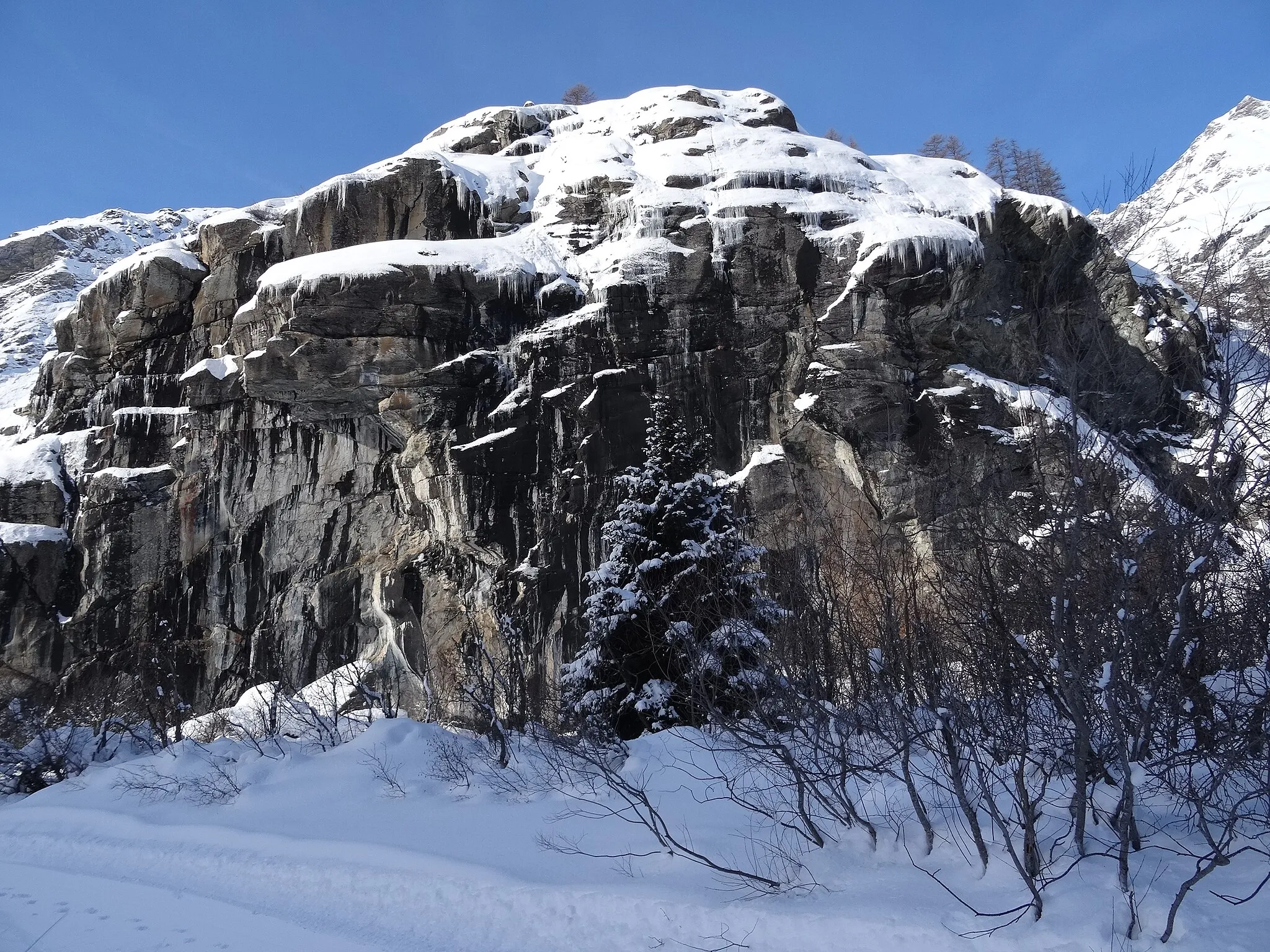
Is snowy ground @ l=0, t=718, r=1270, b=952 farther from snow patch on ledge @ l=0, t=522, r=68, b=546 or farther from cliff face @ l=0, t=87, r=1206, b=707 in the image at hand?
snow patch on ledge @ l=0, t=522, r=68, b=546

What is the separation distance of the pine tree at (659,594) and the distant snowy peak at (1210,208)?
6040mm

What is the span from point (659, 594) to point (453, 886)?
257 inches

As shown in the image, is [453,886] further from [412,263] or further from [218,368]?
[218,368]

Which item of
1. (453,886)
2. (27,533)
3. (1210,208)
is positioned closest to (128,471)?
(27,533)

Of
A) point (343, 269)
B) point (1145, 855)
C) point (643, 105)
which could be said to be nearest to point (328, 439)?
point (343, 269)

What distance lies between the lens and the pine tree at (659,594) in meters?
11.6

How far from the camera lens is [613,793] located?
826 cm

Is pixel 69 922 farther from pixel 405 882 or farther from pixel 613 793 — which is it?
pixel 613 793

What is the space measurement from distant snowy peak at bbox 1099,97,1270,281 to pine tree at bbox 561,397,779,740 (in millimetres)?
6040

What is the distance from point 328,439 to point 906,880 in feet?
76.7

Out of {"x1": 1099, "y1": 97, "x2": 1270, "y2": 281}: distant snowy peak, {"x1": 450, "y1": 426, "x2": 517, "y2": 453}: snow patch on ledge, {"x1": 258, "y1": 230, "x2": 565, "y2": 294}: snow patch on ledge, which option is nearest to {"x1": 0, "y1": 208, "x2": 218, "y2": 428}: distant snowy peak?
{"x1": 258, "y1": 230, "x2": 565, "y2": 294}: snow patch on ledge

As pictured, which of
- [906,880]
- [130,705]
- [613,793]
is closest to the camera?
[906,880]

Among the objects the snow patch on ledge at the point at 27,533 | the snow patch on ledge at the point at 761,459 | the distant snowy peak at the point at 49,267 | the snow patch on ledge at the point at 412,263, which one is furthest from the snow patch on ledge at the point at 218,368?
the distant snowy peak at the point at 49,267

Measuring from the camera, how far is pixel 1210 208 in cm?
1002
